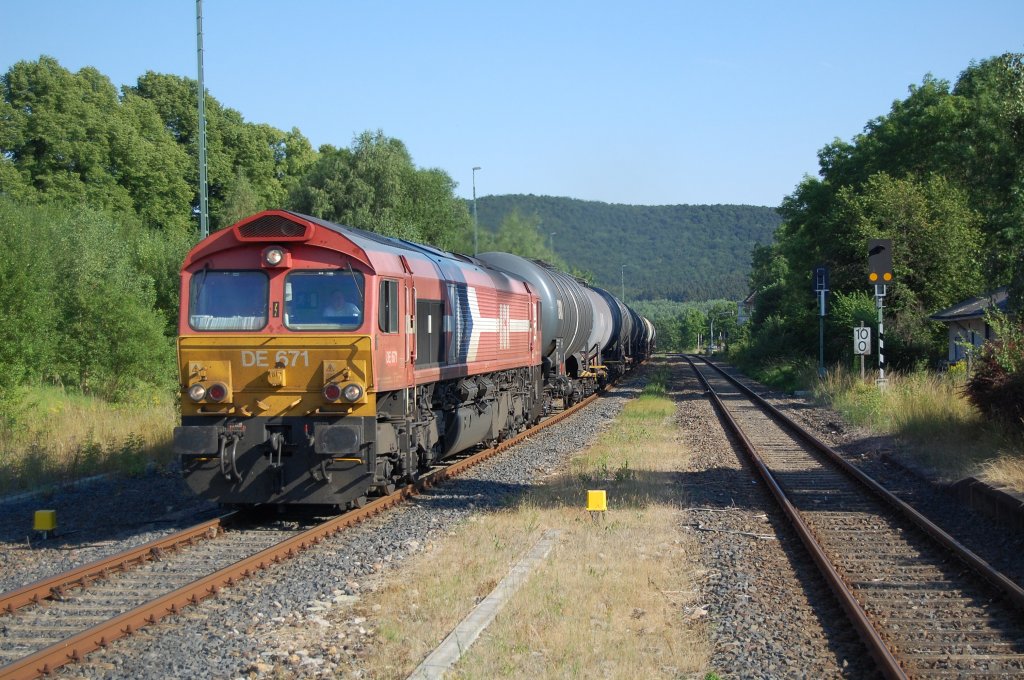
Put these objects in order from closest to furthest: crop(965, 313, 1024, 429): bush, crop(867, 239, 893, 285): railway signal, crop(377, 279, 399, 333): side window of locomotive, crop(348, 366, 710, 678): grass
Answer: crop(348, 366, 710, 678): grass < crop(377, 279, 399, 333): side window of locomotive < crop(965, 313, 1024, 429): bush < crop(867, 239, 893, 285): railway signal

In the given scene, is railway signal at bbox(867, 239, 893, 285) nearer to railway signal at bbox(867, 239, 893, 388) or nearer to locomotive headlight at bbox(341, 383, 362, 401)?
railway signal at bbox(867, 239, 893, 388)

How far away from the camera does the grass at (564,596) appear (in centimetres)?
611

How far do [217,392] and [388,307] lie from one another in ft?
6.65

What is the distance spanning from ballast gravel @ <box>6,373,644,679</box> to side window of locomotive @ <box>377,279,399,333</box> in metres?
2.20

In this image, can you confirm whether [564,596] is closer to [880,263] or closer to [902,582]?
[902,582]

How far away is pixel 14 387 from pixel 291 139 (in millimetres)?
51009

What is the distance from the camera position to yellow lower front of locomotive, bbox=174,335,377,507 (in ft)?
32.8

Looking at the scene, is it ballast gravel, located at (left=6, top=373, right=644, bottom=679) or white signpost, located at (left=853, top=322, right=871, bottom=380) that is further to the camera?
white signpost, located at (left=853, top=322, right=871, bottom=380)

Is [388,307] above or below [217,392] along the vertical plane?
above

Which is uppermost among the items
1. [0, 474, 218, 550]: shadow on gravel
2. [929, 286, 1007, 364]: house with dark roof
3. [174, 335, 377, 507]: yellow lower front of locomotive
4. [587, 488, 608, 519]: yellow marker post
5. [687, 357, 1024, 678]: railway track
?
[929, 286, 1007, 364]: house with dark roof

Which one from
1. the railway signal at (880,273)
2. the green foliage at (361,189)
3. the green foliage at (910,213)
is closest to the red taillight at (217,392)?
the green foliage at (910,213)

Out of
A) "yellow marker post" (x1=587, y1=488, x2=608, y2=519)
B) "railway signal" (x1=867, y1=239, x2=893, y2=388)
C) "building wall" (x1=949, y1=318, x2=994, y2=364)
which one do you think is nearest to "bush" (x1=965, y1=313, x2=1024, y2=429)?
"yellow marker post" (x1=587, y1=488, x2=608, y2=519)

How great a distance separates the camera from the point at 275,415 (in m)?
10.1

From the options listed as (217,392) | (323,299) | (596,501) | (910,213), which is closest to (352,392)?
(323,299)
